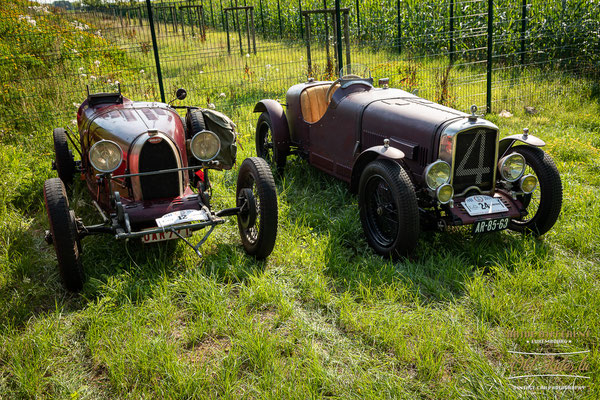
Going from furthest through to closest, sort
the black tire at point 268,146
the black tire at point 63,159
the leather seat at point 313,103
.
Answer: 1. the black tire at point 268,146
2. the leather seat at point 313,103
3. the black tire at point 63,159

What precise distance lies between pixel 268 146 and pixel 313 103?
0.91 m

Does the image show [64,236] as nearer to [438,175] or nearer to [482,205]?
[438,175]

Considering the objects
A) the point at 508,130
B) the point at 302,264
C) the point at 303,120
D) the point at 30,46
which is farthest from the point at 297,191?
the point at 30,46

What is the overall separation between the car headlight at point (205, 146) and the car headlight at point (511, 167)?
2598 millimetres

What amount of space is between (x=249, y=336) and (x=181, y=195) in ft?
5.49

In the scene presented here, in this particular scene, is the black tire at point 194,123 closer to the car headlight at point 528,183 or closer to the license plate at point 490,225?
the license plate at point 490,225

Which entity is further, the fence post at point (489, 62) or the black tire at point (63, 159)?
the fence post at point (489, 62)

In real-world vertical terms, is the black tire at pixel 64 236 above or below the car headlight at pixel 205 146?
below

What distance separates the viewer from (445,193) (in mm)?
4367

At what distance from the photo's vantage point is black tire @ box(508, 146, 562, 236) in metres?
4.59

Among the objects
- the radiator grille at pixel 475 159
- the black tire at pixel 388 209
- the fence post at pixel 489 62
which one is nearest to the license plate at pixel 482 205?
the radiator grille at pixel 475 159

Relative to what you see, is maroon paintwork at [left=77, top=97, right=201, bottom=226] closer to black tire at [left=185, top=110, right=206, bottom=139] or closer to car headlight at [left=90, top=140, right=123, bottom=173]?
car headlight at [left=90, top=140, right=123, bottom=173]

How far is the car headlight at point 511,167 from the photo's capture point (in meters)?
4.68

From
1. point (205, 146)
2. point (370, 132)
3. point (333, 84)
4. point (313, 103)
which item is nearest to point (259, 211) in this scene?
point (205, 146)
